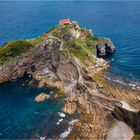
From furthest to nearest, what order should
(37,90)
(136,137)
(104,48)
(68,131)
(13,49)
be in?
(104,48)
(13,49)
(37,90)
(68,131)
(136,137)

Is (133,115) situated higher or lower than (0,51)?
lower

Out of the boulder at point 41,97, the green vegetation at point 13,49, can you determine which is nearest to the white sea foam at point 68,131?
the boulder at point 41,97

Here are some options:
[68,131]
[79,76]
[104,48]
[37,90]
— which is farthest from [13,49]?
[68,131]

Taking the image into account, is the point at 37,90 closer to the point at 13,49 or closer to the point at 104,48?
the point at 13,49

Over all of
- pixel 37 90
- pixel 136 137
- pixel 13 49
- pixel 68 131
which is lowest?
pixel 68 131

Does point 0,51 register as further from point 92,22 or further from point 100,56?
point 92,22

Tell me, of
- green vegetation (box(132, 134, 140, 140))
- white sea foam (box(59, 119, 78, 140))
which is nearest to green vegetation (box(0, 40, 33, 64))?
white sea foam (box(59, 119, 78, 140))

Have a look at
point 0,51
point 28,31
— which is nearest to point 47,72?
point 0,51
